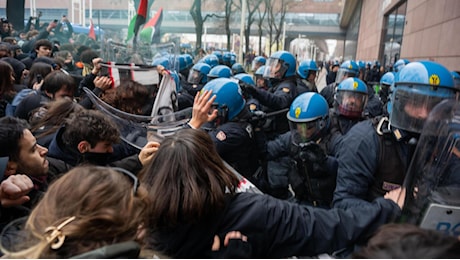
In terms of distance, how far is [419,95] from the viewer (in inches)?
93.8

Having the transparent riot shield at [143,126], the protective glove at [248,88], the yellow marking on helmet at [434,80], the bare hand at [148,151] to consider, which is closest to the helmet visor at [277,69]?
the protective glove at [248,88]

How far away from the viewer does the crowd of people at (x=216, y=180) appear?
121 cm

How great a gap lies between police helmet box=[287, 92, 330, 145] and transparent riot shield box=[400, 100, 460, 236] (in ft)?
5.14

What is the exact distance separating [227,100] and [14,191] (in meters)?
1.89

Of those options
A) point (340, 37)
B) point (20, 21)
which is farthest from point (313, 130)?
point (340, 37)

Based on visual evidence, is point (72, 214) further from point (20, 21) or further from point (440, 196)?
point (20, 21)

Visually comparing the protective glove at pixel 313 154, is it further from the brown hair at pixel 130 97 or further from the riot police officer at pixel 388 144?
the brown hair at pixel 130 97

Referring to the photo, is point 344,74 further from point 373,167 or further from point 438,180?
point 438,180

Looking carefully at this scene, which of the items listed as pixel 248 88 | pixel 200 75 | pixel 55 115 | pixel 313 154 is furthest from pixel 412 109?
pixel 200 75

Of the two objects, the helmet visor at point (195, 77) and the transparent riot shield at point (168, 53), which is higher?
the transparent riot shield at point (168, 53)

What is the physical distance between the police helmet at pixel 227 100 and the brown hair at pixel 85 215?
199 cm

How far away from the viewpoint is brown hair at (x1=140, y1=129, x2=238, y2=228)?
1.58 meters

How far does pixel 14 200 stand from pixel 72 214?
81 cm

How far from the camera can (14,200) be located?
1815 mm
